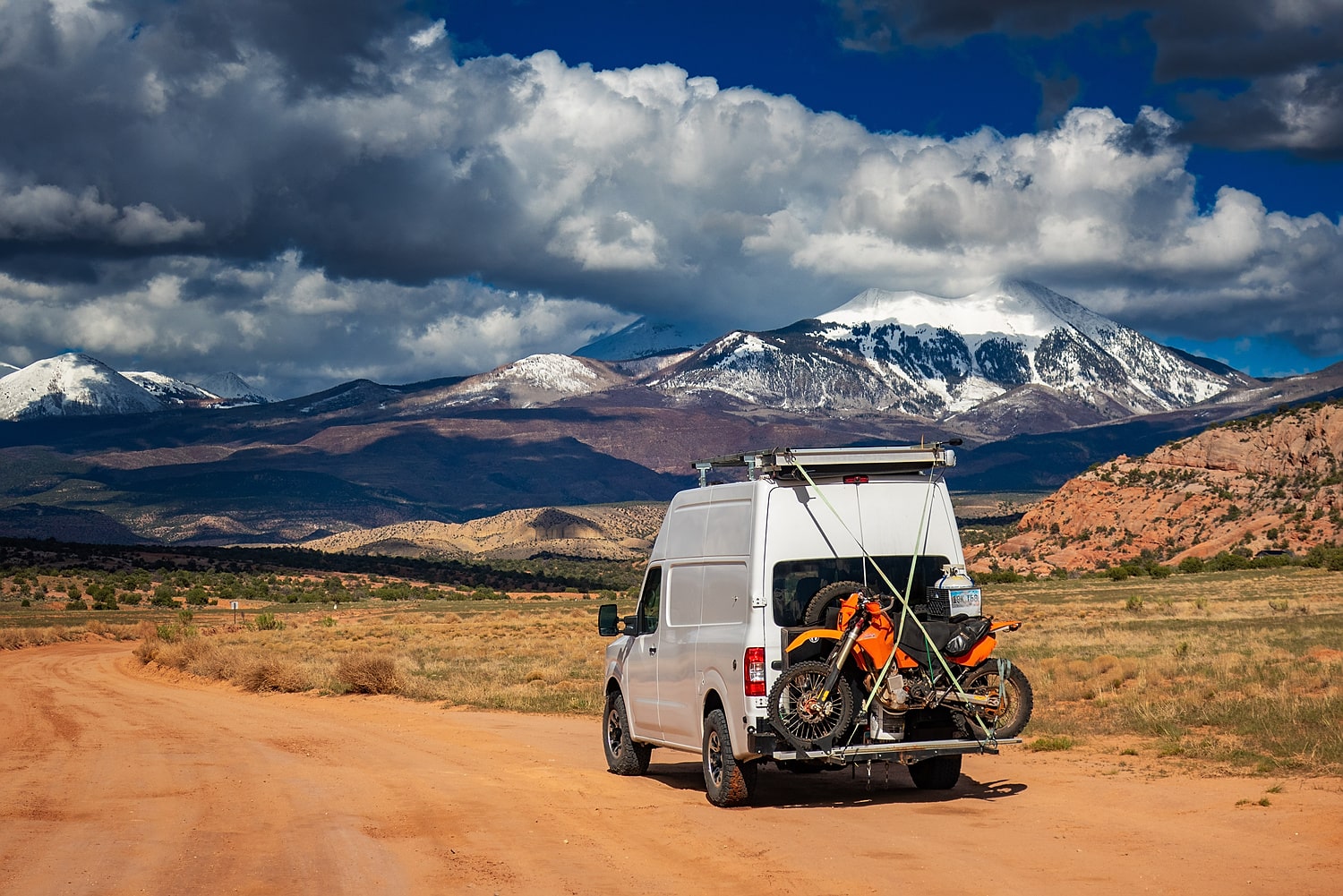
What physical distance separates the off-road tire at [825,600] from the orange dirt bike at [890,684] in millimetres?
33

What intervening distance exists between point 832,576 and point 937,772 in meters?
2.55

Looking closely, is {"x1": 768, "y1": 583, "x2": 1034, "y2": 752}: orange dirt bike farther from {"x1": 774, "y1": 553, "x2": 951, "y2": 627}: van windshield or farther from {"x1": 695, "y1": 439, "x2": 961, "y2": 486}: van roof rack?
{"x1": 695, "y1": 439, "x2": 961, "y2": 486}: van roof rack

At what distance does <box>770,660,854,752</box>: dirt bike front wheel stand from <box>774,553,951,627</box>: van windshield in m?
0.55

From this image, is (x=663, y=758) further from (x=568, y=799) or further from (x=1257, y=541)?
(x=1257, y=541)

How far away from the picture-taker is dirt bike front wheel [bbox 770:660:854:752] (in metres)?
11.8

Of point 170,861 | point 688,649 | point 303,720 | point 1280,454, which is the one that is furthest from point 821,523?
point 1280,454

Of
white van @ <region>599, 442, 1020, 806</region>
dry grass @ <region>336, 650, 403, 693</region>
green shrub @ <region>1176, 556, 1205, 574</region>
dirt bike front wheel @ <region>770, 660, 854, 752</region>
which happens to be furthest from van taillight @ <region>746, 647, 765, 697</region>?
green shrub @ <region>1176, 556, 1205, 574</region>

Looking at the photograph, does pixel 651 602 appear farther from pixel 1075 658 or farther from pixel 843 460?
pixel 1075 658

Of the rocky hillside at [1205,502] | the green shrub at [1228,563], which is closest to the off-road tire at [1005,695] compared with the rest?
the green shrub at [1228,563]

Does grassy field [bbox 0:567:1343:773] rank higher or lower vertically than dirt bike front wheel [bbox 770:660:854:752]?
lower

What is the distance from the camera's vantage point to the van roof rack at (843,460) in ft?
41.2

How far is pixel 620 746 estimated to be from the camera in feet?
50.6

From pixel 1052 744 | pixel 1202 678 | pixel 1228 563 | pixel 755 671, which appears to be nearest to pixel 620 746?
pixel 755 671

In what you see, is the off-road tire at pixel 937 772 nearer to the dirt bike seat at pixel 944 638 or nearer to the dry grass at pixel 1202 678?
the dirt bike seat at pixel 944 638
